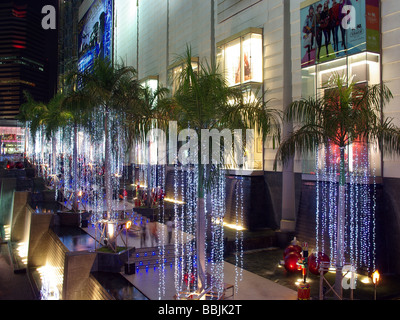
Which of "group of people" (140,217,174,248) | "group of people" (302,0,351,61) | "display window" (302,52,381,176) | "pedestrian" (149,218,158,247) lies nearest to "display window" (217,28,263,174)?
"group of people" (302,0,351,61)

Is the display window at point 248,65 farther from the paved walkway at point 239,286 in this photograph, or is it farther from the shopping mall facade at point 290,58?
the paved walkway at point 239,286

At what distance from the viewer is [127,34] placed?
1289 inches

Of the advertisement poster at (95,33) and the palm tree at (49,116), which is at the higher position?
the advertisement poster at (95,33)

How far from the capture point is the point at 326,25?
11984 mm

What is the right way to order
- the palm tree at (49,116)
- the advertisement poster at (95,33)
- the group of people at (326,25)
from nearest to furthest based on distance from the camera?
the group of people at (326,25), the palm tree at (49,116), the advertisement poster at (95,33)

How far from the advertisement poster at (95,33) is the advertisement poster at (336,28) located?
23.3m

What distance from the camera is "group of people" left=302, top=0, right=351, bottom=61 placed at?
11.3m

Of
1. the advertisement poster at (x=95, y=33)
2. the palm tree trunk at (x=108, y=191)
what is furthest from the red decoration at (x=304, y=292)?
the advertisement poster at (x=95, y=33)

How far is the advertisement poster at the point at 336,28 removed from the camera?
423 inches

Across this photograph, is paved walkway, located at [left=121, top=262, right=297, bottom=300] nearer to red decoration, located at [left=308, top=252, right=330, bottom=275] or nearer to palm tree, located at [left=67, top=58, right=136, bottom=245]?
red decoration, located at [left=308, top=252, right=330, bottom=275]

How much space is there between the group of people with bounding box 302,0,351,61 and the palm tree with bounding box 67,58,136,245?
20.1ft

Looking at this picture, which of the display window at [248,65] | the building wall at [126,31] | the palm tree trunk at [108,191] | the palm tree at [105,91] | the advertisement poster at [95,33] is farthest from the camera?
the advertisement poster at [95,33]

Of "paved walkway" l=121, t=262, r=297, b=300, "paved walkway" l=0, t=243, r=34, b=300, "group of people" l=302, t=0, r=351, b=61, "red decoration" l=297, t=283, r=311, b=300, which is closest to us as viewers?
"red decoration" l=297, t=283, r=311, b=300
